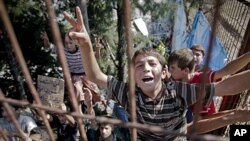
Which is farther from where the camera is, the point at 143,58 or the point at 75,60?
the point at 75,60

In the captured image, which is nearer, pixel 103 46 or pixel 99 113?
pixel 99 113

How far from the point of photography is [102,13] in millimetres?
5164

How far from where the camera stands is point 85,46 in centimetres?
121

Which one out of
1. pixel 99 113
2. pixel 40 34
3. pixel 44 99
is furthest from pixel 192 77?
pixel 40 34

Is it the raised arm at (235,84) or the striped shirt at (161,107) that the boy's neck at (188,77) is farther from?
the raised arm at (235,84)

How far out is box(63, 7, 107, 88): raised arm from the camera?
1.19 meters

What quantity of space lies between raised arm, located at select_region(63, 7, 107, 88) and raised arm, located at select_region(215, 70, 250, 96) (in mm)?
462

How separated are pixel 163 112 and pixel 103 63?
3944mm

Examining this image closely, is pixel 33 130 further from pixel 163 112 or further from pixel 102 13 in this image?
pixel 102 13

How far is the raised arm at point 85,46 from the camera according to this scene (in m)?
1.19

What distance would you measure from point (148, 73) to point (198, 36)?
3406 millimetres

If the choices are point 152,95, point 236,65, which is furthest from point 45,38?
point 152,95

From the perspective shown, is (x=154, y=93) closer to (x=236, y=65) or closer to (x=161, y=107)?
(x=161, y=107)

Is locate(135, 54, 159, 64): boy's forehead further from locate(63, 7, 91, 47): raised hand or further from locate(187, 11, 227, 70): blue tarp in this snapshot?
locate(187, 11, 227, 70): blue tarp
